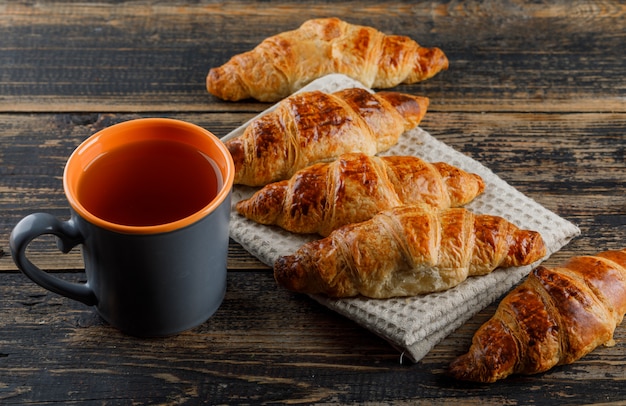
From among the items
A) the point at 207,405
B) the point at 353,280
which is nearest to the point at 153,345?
the point at 207,405

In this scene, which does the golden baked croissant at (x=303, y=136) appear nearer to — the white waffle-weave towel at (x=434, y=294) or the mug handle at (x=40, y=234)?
the white waffle-weave towel at (x=434, y=294)

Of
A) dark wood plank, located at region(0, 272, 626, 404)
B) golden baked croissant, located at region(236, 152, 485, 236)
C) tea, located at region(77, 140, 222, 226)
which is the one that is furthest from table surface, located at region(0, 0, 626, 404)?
tea, located at region(77, 140, 222, 226)

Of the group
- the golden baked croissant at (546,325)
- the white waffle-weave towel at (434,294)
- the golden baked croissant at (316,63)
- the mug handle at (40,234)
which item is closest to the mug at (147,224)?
the mug handle at (40,234)

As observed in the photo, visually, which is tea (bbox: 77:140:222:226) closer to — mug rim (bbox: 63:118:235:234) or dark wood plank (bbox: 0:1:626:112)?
mug rim (bbox: 63:118:235:234)

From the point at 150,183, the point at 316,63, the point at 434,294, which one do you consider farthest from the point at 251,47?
the point at 434,294

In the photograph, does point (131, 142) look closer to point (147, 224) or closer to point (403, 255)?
point (147, 224)
